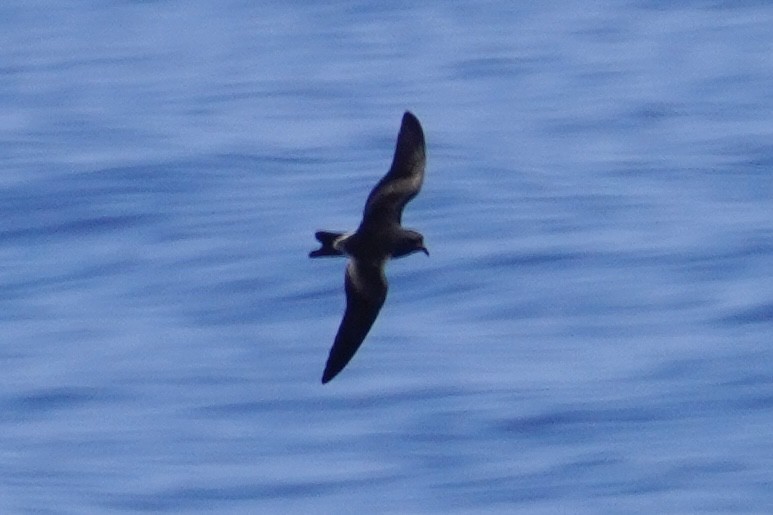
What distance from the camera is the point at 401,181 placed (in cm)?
863

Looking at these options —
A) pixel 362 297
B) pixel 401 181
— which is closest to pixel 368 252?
pixel 362 297

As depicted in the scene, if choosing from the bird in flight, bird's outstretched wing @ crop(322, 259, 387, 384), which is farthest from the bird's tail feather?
bird's outstretched wing @ crop(322, 259, 387, 384)

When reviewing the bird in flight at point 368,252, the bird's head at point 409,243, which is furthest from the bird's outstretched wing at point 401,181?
the bird's head at point 409,243

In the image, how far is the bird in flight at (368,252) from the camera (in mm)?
8062

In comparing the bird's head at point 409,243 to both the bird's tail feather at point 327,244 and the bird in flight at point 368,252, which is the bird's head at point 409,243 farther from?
the bird's tail feather at point 327,244

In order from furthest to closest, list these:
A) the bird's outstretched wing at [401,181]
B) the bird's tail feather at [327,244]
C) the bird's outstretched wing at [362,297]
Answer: the bird's outstretched wing at [401,181] → the bird's outstretched wing at [362,297] → the bird's tail feather at [327,244]

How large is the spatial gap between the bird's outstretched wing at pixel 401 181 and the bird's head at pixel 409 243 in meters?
0.16

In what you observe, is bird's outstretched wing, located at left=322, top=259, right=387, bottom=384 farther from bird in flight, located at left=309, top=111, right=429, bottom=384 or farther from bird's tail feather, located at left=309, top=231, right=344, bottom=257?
bird's tail feather, located at left=309, top=231, right=344, bottom=257

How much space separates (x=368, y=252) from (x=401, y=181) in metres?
0.48

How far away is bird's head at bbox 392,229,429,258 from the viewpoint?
811cm

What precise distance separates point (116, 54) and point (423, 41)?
111 inches

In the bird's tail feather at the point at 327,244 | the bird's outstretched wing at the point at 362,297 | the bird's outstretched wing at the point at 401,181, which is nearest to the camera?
the bird's tail feather at the point at 327,244

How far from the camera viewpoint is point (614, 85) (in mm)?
21391

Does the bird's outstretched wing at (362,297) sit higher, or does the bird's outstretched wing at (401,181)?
the bird's outstretched wing at (401,181)
